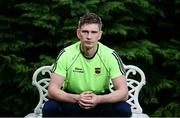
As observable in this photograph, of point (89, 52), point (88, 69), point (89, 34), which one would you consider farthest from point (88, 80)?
point (89, 34)

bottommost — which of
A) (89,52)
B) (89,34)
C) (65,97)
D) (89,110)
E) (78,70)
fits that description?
(89,110)

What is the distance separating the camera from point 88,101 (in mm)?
3240

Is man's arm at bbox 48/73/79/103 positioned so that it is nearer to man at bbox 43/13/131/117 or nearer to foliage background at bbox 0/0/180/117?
man at bbox 43/13/131/117

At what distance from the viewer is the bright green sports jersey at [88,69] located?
11.6 ft

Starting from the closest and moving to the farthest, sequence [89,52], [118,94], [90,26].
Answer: [118,94] < [90,26] < [89,52]

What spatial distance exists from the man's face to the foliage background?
141cm

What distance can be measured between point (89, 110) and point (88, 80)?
0.30 m

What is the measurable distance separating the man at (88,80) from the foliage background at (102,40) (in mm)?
1350

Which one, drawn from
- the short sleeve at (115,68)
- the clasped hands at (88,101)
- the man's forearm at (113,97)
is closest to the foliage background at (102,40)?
the short sleeve at (115,68)

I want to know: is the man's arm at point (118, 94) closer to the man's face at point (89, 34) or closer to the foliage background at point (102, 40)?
the man's face at point (89, 34)

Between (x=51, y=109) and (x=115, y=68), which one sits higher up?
(x=115, y=68)

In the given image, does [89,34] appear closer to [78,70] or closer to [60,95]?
[78,70]

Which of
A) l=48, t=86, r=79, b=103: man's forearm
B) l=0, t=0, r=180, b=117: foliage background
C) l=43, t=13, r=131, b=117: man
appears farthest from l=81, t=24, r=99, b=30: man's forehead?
l=0, t=0, r=180, b=117: foliage background

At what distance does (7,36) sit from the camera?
511 centimetres
